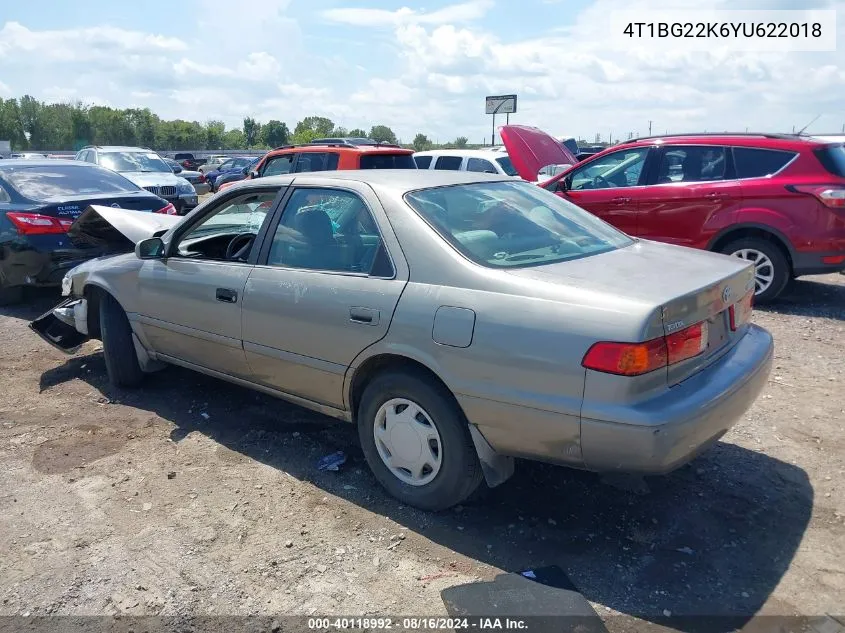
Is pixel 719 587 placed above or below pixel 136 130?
below

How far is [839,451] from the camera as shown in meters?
3.93

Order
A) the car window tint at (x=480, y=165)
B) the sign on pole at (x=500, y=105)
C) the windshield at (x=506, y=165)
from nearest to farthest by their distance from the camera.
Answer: the car window tint at (x=480, y=165) < the windshield at (x=506, y=165) < the sign on pole at (x=500, y=105)

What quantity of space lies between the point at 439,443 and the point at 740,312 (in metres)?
1.62

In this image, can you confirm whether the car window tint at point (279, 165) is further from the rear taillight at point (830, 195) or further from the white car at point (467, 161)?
the rear taillight at point (830, 195)

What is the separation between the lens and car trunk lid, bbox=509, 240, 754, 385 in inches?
110

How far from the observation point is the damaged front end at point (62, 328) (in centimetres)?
539

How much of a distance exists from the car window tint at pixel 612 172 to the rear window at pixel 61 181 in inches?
212

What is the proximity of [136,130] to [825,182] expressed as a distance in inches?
2888

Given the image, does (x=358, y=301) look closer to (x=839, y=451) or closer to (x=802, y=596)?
(x=802, y=596)

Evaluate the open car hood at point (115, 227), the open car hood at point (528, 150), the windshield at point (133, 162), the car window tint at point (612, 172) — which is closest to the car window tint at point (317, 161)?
the open car hood at point (528, 150)

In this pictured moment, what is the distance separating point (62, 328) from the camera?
559cm

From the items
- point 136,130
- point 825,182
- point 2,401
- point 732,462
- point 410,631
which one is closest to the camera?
point 410,631

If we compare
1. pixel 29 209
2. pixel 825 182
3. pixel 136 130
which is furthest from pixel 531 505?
pixel 136 130

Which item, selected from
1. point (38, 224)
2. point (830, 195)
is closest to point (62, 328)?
point (38, 224)
